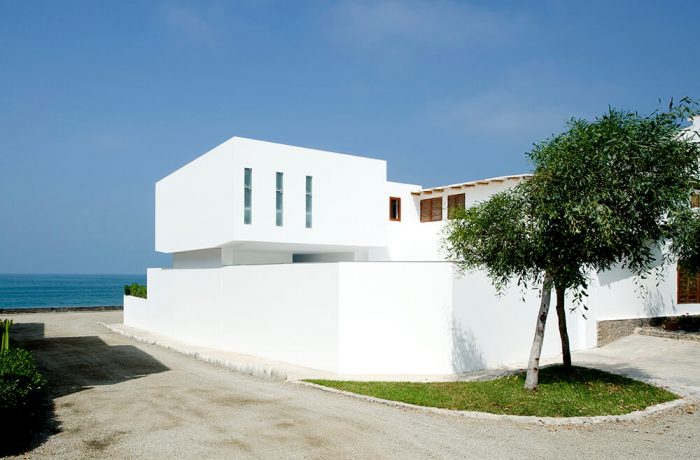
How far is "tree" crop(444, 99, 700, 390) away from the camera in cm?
1127

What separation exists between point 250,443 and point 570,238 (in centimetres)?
763

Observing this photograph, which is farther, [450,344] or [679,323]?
[679,323]

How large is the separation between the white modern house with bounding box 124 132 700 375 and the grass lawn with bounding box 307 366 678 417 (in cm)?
202

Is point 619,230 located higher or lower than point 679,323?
higher

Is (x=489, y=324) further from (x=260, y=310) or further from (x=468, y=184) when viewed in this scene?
(x=468, y=184)

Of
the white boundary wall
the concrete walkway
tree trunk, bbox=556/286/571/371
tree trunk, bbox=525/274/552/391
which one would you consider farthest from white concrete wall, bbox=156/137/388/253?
tree trunk, bbox=525/274/552/391

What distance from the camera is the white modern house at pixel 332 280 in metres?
15.9

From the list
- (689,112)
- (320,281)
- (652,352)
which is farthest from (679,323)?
(320,281)

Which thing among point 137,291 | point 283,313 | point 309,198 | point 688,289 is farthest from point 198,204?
point 688,289

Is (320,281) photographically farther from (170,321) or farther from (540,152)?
(170,321)

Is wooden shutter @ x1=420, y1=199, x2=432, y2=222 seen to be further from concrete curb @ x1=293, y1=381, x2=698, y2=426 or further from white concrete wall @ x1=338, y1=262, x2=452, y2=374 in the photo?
concrete curb @ x1=293, y1=381, x2=698, y2=426

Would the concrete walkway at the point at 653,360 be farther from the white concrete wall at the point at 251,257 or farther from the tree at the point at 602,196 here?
the white concrete wall at the point at 251,257

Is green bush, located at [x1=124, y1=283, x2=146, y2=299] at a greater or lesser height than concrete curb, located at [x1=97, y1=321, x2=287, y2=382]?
greater

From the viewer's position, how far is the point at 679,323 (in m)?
23.2
